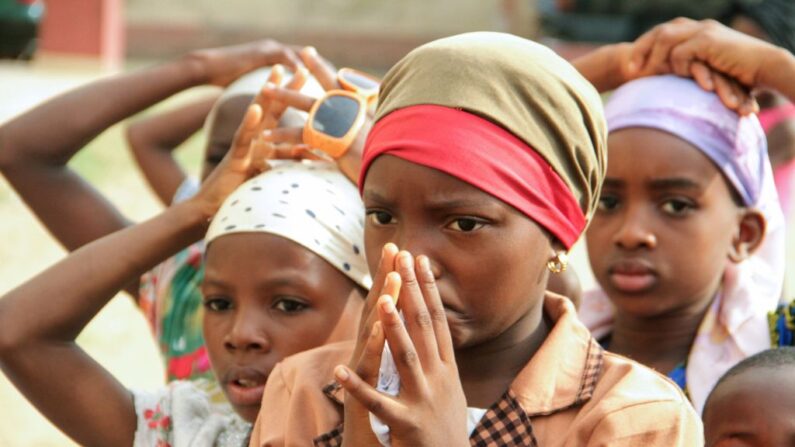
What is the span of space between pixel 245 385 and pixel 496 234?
0.96 meters

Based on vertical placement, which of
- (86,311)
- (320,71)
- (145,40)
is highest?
(320,71)

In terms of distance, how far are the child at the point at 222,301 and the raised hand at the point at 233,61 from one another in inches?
26.3

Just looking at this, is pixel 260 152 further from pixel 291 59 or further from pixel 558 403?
pixel 558 403

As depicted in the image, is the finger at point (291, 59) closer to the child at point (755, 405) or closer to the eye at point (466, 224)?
the eye at point (466, 224)

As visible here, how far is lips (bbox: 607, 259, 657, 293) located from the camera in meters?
3.67

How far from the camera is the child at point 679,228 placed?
367cm

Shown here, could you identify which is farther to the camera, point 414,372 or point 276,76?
point 276,76

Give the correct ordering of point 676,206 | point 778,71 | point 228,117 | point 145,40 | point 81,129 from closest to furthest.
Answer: point 778,71, point 676,206, point 228,117, point 81,129, point 145,40

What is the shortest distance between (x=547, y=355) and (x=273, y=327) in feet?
2.82

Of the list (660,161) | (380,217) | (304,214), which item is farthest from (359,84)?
(380,217)

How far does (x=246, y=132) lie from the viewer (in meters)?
3.49

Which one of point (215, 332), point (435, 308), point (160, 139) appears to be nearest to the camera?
point (435, 308)

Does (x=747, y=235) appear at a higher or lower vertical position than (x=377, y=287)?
lower

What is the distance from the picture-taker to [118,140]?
12.3 m
